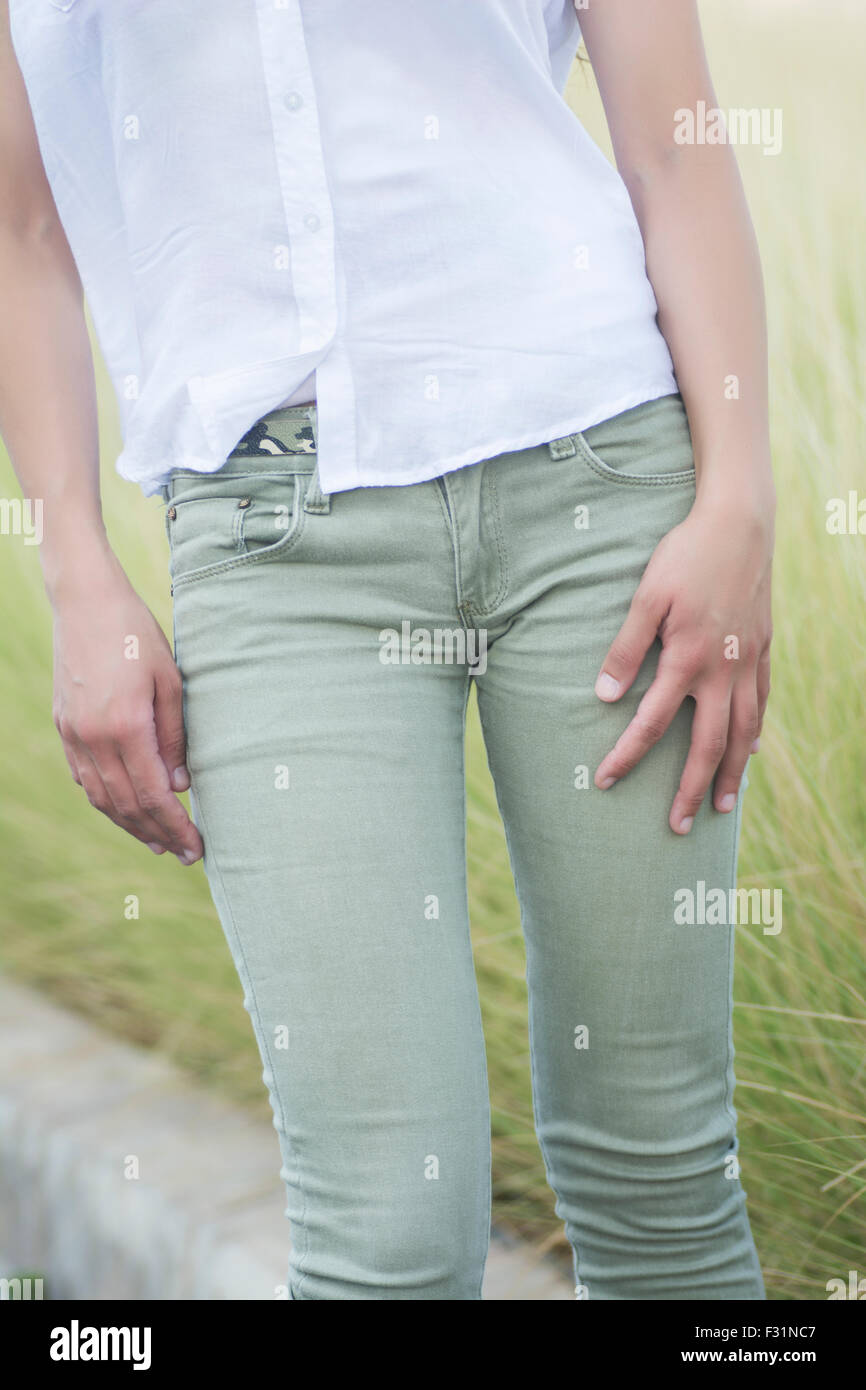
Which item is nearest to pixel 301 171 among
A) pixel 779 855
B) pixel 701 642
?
pixel 701 642

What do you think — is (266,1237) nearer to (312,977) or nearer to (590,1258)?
(590,1258)

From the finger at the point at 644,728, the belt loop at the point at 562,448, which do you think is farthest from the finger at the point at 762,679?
the belt loop at the point at 562,448

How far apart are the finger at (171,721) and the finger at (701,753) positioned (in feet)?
1.11

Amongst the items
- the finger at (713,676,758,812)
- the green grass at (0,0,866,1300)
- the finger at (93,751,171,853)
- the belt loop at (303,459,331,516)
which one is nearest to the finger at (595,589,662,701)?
the finger at (713,676,758,812)

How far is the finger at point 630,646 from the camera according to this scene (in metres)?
0.79

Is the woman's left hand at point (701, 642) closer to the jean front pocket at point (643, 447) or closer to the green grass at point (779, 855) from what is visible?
the jean front pocket at point (643, 447)

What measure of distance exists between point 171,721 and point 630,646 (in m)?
0.31

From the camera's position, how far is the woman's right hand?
81 centimetres

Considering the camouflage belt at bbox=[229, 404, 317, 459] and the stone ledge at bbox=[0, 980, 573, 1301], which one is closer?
the camouflage belt at bbox=[229, 404, 317, 459]

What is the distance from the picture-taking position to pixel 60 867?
2.22 meters

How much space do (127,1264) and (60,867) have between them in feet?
2.73

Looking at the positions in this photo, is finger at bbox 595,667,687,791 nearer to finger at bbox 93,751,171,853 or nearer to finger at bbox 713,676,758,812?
finger at bbox 713,676,758,812

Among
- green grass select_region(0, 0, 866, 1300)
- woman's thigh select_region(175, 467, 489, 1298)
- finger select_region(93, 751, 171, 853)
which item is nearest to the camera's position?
woman's thigh select_region(175, 467, 489, 1298)
